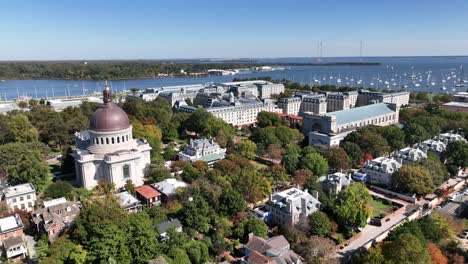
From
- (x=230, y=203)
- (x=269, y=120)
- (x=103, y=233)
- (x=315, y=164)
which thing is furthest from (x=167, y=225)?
(x=269, y=120)

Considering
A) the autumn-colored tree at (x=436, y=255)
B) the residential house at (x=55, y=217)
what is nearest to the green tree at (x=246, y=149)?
the residential house at (x=55, y=217)

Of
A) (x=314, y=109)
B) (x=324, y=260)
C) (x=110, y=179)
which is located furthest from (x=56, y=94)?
(x=324, y=260)

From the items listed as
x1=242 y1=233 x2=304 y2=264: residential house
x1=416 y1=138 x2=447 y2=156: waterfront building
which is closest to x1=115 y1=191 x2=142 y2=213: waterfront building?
x1=242 y1=233 x2=304 y2=264: residential house

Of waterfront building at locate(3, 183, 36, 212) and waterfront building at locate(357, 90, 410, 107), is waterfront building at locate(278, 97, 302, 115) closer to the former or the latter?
waterfront building at locate(357, 90, 410, 107)

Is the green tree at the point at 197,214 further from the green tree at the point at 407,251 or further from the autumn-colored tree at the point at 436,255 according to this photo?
the autumn-colored tree at the point at 436,255

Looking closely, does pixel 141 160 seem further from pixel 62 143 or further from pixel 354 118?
pixel 354 118

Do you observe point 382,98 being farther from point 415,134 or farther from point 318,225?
point 318,225

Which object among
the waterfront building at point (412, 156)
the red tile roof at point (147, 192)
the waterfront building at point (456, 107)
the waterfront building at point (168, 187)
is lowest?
the red tile roof at point (147, 192)
